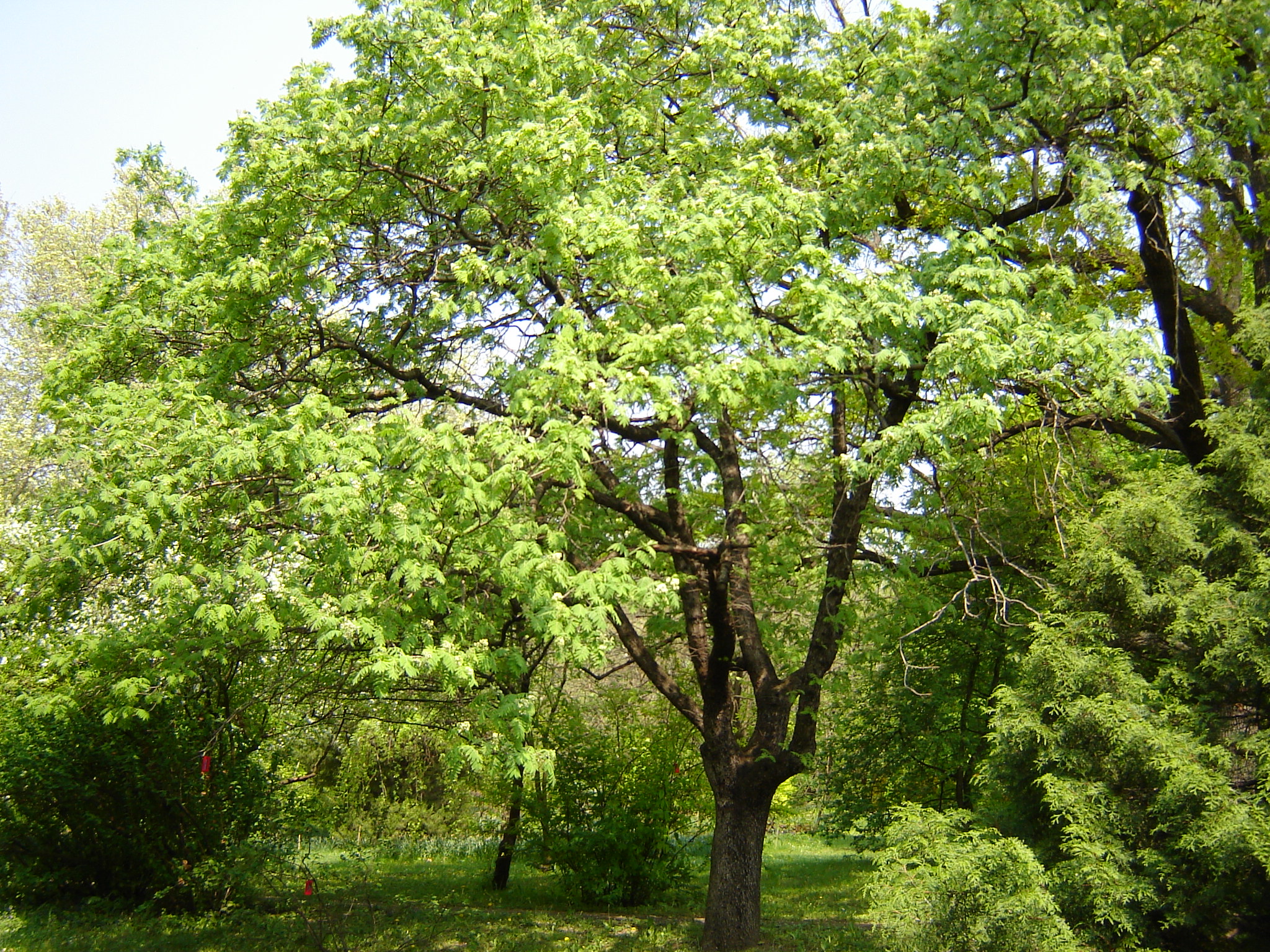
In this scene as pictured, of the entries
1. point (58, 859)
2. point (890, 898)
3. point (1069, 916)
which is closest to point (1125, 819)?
point (1069, 916)

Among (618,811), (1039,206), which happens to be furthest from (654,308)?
(618,811)

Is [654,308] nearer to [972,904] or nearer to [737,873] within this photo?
[972,904]

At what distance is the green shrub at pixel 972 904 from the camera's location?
18.6 feet

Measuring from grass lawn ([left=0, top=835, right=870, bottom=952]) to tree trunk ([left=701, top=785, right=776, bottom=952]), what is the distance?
48 centimetres

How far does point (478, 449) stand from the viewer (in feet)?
19.8

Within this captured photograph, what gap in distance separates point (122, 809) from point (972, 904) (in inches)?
360

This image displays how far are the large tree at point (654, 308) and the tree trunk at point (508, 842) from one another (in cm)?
393

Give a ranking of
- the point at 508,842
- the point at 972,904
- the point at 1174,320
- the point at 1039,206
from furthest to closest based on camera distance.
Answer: the point at 508,842, the point at 1174,320, the point at 1039,206, the point at 972,904

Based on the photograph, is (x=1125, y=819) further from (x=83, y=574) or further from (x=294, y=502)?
(x=83, y=574)

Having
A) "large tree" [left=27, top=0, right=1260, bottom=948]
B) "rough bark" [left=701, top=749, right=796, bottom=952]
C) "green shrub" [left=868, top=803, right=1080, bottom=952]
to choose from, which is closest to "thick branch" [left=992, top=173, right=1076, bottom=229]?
"large tree" [left=27, top=0, right=1260, bottom=948]

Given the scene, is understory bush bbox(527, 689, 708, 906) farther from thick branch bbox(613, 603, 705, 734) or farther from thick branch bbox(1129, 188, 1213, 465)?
thick branch bbox(1129, 188, 1213, 465)

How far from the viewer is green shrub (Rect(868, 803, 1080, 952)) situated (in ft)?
18.6

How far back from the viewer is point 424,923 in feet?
34.1

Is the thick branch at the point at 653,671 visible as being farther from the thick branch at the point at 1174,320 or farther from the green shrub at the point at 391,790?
the green shrub at the point at 391,790
